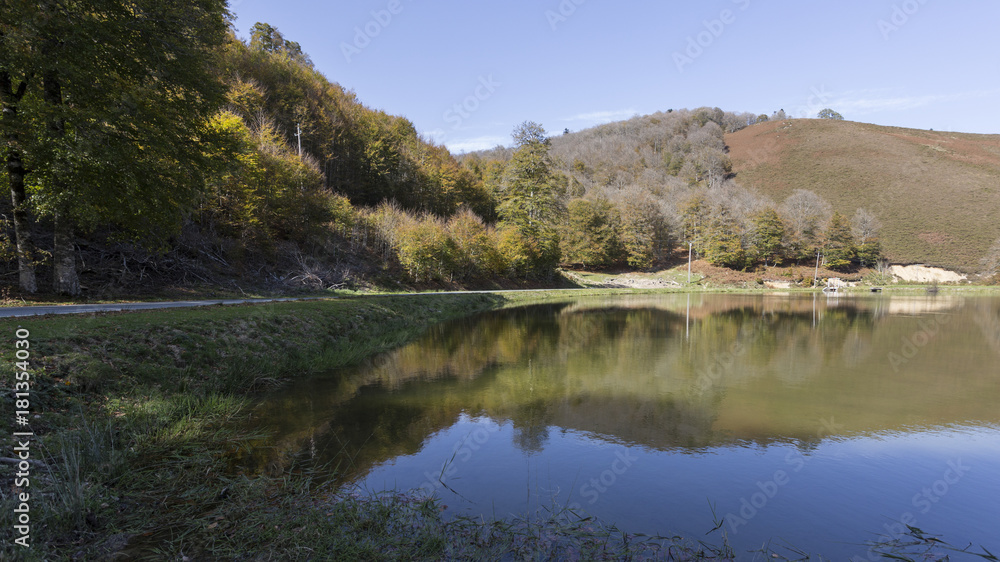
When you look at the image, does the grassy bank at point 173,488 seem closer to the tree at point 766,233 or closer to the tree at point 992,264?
the tree at point 766,233

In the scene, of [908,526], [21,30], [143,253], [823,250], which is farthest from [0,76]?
[823,250]

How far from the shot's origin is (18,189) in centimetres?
1120

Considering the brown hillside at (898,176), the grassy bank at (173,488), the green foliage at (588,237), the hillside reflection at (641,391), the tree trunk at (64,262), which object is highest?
the brown hillside at (898,176)

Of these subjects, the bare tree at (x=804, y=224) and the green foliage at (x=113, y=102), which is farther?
the bare tree at (x=804, y=224)

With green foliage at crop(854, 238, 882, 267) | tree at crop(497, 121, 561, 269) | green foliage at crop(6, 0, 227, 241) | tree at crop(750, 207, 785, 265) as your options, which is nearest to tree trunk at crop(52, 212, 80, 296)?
green foliage at crop(6, 0, 227, 241)

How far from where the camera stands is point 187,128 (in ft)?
41.3

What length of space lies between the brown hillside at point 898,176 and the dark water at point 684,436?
2929 inches

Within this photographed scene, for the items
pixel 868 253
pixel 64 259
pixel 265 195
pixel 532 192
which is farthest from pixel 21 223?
pixel 868 253

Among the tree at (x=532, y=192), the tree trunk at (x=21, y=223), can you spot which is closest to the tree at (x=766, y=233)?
the tree at (x=532, y=192)

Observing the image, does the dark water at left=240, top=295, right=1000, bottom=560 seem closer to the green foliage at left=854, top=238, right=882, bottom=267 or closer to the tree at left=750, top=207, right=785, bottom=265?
the tree at left=750, top=207, right=785, bottom=265

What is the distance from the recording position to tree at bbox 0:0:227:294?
9.81 m

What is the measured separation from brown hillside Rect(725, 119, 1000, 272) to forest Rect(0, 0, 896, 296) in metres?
9.83

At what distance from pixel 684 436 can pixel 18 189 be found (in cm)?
1657

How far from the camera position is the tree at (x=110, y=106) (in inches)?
386
